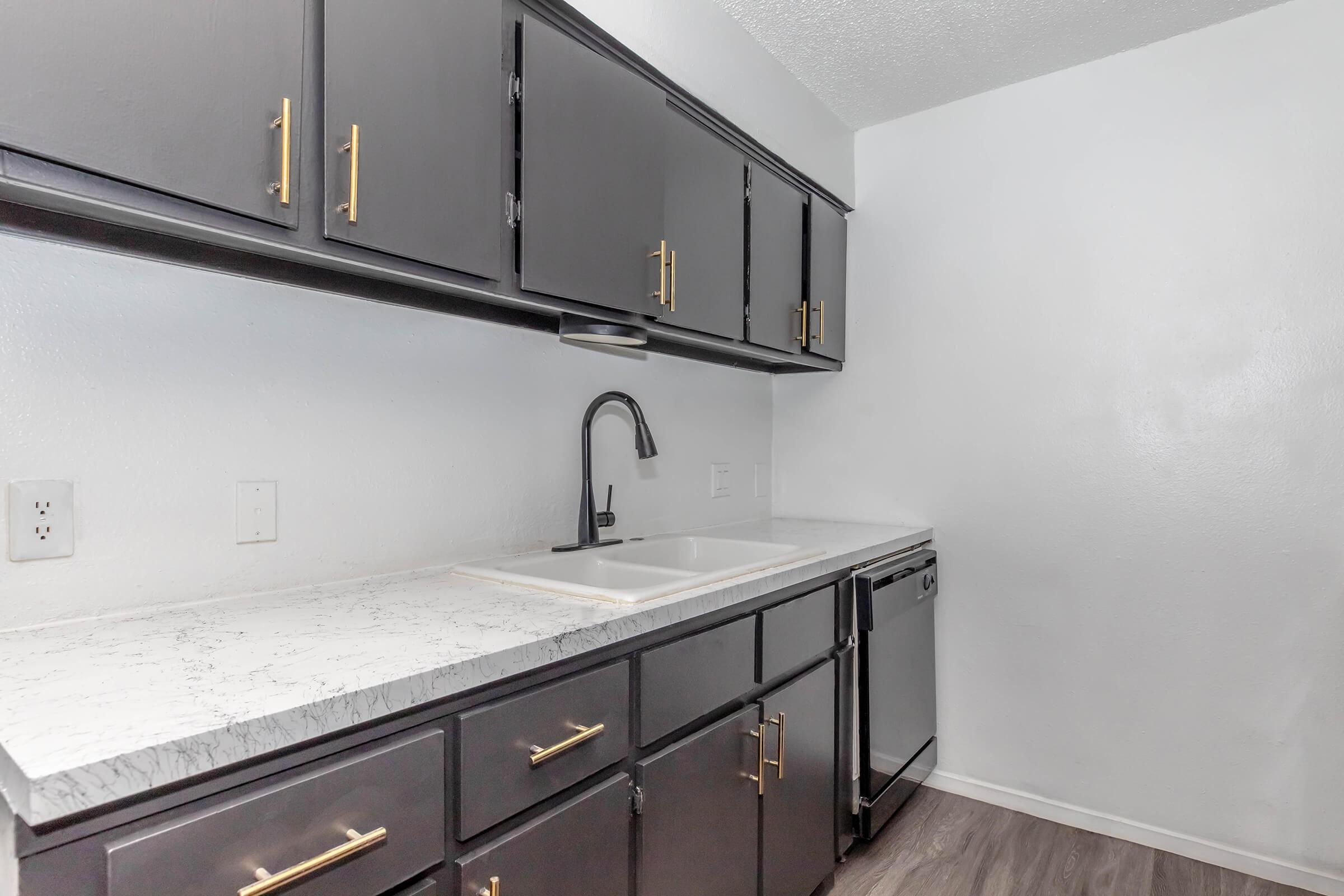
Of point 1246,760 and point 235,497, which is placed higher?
point 235,497

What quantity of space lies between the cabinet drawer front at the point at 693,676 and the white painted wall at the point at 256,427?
61 cm

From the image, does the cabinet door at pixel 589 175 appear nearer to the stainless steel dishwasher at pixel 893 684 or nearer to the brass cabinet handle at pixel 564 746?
the brass cabinet handle at pixel 564 746

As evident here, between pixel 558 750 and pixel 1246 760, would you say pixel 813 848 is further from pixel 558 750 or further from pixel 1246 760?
pixel 1246 760

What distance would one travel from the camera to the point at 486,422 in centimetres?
167

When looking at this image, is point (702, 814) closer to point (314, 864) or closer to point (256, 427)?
point (314, 864)

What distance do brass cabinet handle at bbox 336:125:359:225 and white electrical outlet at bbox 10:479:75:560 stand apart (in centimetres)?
58

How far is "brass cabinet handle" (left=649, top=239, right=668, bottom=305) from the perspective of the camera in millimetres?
1692

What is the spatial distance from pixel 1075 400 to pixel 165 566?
2.38 meters

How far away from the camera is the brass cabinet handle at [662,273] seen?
1.69 m

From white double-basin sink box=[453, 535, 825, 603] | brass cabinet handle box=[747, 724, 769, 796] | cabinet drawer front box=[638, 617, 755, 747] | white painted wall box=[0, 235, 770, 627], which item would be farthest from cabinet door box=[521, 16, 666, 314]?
brass cabinet handle box=[747, 724, 769, 796]

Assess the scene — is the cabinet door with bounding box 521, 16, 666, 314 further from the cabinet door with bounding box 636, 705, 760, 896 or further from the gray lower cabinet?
the gray lower cabinet

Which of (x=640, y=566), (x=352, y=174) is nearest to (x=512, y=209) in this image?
(x=352, y=174)

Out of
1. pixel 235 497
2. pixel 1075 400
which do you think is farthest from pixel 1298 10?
pixel 235 497

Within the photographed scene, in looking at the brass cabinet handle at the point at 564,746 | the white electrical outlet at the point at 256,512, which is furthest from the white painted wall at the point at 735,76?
the brass cabinet handle at the point at 564,746
